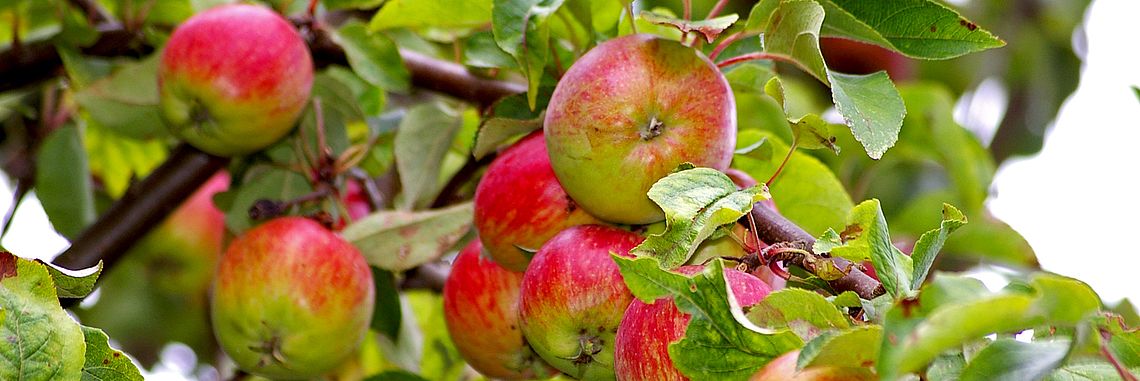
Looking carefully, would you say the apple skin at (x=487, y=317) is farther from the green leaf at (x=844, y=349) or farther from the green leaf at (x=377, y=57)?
the green leaf at (x=844, y=349)

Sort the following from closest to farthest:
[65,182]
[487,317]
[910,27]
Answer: [910,27]
[487,317]
[65,182]

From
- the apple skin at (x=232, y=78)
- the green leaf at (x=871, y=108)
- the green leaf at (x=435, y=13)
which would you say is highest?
the green leaf at (x=871, y=108)

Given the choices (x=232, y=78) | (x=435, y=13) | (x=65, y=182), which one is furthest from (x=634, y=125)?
(x=65, y=182)

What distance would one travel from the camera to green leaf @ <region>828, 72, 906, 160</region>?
807 millimetres

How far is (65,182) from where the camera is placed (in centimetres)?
145

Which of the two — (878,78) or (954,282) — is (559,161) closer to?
(878,78)

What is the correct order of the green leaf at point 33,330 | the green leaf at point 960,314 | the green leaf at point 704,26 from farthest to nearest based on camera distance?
the green leaf at point 704,26 → the green leaf at point 33,330 → the green leaf at point 960,314

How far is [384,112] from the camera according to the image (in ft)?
4.84

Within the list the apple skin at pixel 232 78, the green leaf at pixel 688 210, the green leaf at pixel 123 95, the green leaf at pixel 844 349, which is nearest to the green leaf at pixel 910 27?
the green leaf at pixel 688 210

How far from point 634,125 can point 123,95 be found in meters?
0.74

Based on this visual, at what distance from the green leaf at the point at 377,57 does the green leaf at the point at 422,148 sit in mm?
46

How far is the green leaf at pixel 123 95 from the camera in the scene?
133 centimetres

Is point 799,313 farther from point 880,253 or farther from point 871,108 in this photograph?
point 871,108

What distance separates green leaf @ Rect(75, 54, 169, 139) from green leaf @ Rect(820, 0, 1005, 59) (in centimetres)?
80
